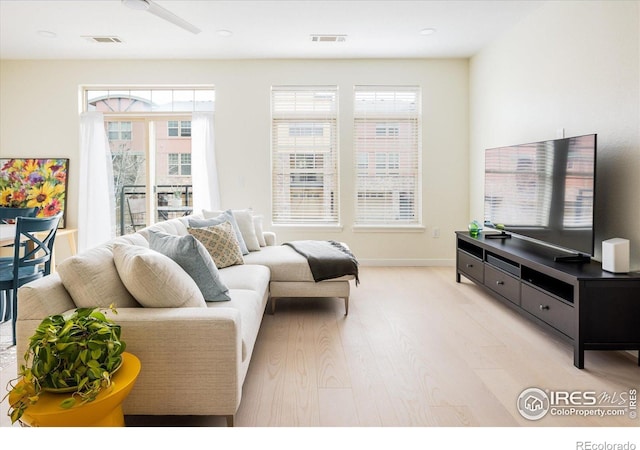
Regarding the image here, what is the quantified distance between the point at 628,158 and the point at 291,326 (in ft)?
8.57

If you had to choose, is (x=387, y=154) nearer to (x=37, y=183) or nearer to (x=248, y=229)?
(x=248, y=229)

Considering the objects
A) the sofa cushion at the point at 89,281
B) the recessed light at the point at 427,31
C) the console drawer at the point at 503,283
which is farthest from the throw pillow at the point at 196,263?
the recessed light at the point at 427,31

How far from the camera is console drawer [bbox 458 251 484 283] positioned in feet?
13.2

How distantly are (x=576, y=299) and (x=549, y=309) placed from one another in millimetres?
328

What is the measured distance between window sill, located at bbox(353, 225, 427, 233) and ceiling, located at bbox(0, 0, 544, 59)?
7.14 ft

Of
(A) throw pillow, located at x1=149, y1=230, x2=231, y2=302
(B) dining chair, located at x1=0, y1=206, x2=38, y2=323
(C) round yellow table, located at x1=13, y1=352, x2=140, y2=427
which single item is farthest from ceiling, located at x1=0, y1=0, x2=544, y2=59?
(C) round yellow table, located at x1=13, y1=352, x2=140, y2=427

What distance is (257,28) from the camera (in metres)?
4.36

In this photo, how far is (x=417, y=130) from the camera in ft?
18.3

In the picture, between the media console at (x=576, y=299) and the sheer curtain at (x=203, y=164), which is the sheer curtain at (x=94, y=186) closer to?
the sheer curtain at (x=203, y=164)

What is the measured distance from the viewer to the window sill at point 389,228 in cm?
557

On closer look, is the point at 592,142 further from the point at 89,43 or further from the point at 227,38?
the point at 89,43

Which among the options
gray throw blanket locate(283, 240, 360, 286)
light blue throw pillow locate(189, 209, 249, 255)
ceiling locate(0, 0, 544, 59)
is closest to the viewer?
gray throw blanket locate(283, 240, 360, 286)

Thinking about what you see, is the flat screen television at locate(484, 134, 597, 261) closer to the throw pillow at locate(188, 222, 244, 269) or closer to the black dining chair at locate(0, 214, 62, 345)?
the throw pillow at locate(188, 222, 244, 269)
